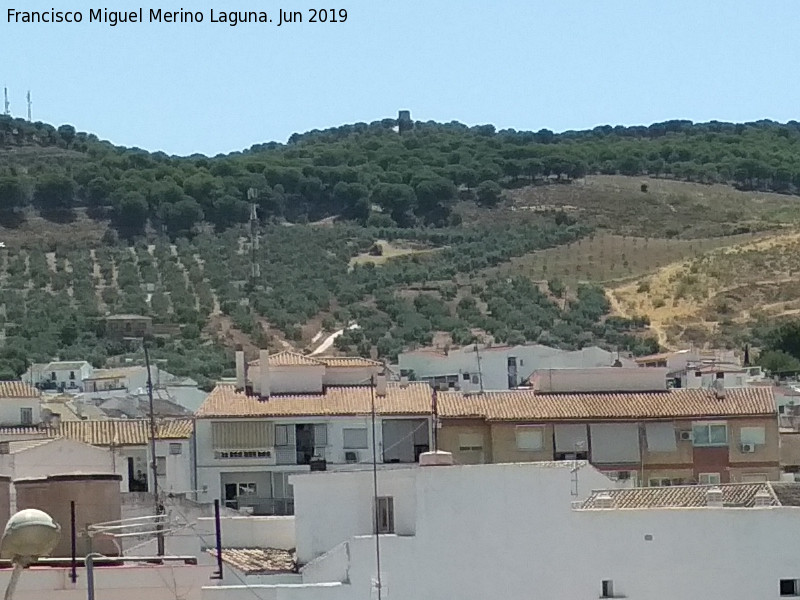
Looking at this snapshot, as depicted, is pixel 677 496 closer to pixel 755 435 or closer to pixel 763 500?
pixel 763 500

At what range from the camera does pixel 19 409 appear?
187 feet

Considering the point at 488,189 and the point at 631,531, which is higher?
the point at 488,189

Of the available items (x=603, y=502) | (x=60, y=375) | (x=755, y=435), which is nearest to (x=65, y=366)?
(x=60, y=375)

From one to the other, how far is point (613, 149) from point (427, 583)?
15942 cm

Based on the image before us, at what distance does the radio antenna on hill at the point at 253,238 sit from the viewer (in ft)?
419

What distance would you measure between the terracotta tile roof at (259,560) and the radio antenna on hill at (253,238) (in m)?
94.3

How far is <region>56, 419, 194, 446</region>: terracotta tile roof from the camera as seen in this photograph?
2003 inches

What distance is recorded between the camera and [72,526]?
86.5ft

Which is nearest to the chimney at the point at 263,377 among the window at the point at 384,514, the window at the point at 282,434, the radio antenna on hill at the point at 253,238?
the window at the point at 282,434

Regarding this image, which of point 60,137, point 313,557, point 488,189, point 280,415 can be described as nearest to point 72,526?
point 313,557

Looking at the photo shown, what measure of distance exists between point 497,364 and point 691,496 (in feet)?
120

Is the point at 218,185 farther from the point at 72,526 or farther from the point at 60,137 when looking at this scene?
the point at 72,526

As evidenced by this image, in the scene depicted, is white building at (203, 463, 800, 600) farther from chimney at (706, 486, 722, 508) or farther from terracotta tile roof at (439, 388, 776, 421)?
terracotta tile roof at (439, 388, 776, 421)

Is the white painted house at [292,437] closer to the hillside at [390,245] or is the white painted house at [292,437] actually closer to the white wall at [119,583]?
the white wall at [119,583]
